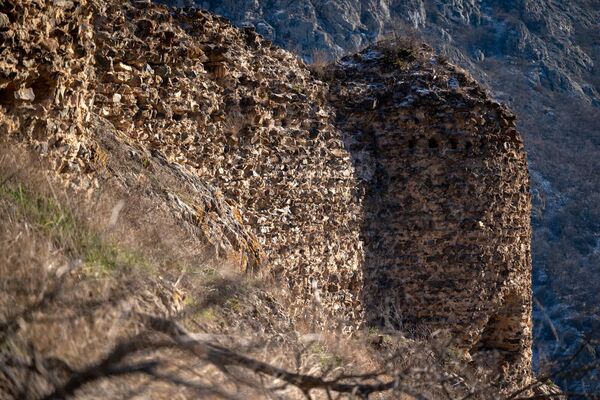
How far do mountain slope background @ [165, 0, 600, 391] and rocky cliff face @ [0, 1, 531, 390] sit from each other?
10.6 m

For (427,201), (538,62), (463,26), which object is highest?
(463,26)

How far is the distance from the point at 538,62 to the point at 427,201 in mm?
32450

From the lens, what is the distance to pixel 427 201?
9.82 meters

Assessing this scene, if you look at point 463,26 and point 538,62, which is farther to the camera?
point 463,26

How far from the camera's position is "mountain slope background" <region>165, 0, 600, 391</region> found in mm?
26219

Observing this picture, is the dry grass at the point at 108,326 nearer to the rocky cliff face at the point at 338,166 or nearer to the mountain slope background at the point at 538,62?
the rocky cliff face at the point at 338,166

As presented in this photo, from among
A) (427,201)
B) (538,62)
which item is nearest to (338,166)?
(427,201)

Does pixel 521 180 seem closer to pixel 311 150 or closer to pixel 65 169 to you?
pixel 311 150

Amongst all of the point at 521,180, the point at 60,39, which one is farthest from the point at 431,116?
the point at 60,39

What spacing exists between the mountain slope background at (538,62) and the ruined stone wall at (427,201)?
418 inches

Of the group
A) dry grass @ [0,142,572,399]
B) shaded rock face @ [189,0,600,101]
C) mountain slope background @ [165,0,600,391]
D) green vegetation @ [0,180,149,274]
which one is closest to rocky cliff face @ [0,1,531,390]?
dry grass @ [0,142,572,399]

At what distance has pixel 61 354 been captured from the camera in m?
2.01

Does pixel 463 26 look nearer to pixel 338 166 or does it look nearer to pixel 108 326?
pixel 338 166

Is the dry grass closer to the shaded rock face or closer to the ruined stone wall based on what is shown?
the ruined stone wall
